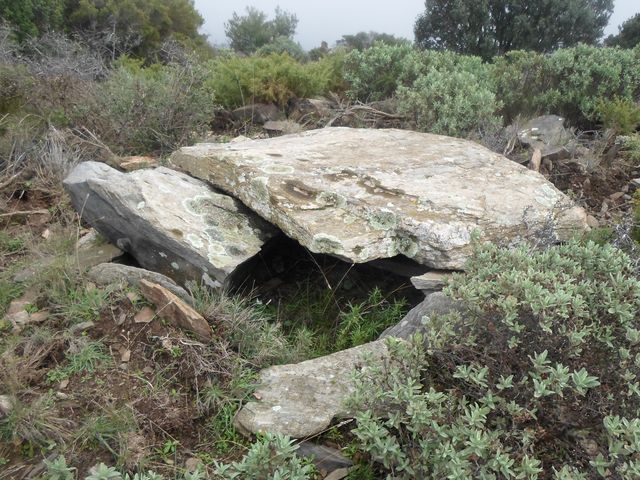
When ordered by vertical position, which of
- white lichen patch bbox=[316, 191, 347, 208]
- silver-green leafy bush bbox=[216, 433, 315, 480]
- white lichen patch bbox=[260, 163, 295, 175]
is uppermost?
white lichen patch bbox=[260, 163, 295, 175]

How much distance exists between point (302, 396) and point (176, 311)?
799 millimetres

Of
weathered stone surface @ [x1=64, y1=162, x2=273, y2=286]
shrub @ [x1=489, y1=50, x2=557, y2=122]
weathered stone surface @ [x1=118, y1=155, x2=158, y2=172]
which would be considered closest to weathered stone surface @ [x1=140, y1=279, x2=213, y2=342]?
weathered stone surface @ [x1=64, y1=162, x2=273, y2=286]

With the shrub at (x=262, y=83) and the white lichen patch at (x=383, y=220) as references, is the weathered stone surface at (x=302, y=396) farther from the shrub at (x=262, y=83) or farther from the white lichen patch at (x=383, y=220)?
the shrub at (x=262, y=83)

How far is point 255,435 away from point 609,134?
5053 mm

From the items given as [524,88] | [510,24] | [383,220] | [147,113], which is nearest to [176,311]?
[383,220]

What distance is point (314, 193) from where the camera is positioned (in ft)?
11.5

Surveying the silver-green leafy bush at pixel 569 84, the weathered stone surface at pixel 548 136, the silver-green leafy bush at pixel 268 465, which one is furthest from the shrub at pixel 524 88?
the silver-green leafy bush at pixel 268 465

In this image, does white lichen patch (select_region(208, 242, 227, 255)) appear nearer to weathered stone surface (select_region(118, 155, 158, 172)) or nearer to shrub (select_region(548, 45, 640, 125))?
weathered stone surface (select_region(118, 155, 158, 172))

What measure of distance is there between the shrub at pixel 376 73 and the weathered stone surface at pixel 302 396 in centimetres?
487

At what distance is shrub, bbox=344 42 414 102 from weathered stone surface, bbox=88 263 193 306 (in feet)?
15.0

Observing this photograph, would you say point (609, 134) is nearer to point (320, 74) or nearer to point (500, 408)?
point (320, 74)

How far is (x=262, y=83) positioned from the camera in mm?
6887

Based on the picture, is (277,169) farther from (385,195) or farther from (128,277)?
(128,277)

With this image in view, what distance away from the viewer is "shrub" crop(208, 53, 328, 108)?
6809mm
